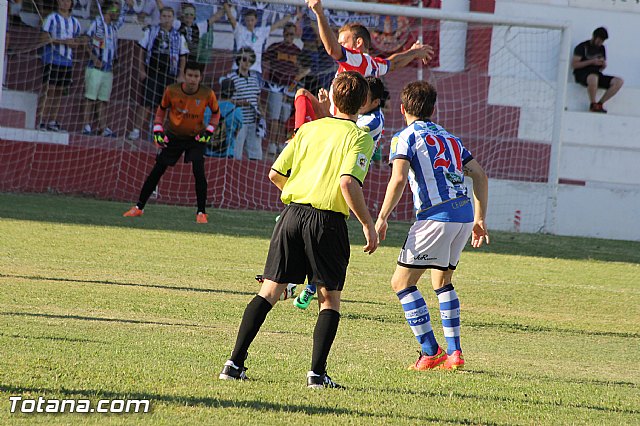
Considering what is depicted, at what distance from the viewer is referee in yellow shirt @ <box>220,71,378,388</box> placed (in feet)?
18.4

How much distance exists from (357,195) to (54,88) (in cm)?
1469

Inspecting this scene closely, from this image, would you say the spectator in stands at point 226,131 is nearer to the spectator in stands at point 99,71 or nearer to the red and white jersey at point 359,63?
the spectator in stands at point 99,71

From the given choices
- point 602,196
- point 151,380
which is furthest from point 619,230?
point 151,380

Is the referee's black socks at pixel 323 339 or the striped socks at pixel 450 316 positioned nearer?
the referee's black socks at pixel 323 339

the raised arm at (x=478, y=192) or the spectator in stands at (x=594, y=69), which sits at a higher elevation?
the spectator in stands at (x=594, y=69)

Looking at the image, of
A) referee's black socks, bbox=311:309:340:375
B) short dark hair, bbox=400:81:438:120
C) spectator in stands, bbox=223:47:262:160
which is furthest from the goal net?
referee's black socks, bbox=311:309:340:375

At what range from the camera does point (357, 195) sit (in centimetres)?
561

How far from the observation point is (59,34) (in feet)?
62.4

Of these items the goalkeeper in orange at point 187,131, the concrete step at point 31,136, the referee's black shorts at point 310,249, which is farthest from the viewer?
the concrete step at point 31,136

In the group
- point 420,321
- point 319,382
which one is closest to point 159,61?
point 420,321

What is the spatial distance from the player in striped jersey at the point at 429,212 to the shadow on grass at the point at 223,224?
719 centimetres

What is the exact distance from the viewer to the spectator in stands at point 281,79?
782 inches

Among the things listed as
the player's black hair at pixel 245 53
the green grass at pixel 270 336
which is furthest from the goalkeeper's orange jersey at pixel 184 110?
the player's black hair at pixel 245 53

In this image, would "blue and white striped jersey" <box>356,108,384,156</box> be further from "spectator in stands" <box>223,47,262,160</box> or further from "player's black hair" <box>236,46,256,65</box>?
"player's black hair" <box>236,46,256,65</box>
